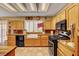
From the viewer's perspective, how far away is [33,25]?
12.2 metres

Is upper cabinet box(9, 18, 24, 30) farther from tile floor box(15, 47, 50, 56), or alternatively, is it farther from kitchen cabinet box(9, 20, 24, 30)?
tile floor box(15, 47, 50, 56)

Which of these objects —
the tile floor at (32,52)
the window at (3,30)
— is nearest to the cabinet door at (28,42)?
the tile floor at (32,52)

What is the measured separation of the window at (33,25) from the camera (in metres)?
12.0

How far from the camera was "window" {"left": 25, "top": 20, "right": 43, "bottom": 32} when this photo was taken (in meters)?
12.0

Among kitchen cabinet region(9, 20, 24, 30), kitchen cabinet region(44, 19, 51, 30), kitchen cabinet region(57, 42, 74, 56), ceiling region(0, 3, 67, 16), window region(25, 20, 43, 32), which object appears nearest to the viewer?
kitchen cabinet region(57, 42, 74, 56)

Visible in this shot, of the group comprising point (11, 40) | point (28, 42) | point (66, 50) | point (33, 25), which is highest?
point (33, 25)

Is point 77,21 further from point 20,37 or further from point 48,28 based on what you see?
point 48,28

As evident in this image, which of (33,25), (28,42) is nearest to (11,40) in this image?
(28,42)

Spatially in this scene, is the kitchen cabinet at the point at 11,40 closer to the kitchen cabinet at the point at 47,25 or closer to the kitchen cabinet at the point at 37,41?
the kitchen cabinet at the point at 37,41

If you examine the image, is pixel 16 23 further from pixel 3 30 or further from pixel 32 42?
pixel 32 42

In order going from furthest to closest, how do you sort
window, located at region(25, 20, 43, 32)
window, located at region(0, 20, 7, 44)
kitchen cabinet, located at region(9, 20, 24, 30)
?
window, located at region(0, 20, 7, 44), kitchen cabinet, located at region(9, 20, 24, 30), window, located at region(25, 20, 43, 32)

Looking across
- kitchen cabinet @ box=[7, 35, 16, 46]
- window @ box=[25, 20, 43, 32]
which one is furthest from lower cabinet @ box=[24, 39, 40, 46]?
window @ box=[25, 20, 43, 32]

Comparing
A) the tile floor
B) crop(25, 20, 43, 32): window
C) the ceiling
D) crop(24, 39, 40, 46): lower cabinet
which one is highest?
the ceiling

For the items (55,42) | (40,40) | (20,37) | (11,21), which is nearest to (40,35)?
(40,40)
